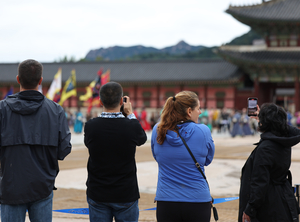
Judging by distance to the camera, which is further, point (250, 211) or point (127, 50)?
point (127, 50)

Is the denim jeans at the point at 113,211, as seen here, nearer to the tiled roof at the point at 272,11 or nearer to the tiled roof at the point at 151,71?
the tiled roof at the point at 151,71

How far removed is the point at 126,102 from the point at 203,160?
32.0 inches

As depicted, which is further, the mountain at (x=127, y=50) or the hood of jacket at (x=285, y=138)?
the mountain at (x=127, y=50)

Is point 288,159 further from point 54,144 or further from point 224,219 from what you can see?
point 224,219

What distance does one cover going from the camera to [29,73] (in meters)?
3.16

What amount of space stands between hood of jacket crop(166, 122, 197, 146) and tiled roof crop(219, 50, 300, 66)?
27.7 m

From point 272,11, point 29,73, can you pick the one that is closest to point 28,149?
point 29,73

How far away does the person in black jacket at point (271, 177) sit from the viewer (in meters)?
3.28

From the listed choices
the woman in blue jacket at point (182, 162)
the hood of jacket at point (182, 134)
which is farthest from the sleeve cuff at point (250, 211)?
the hood of jacket at point (182, 134)

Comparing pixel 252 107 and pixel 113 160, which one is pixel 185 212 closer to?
pixel 113 160

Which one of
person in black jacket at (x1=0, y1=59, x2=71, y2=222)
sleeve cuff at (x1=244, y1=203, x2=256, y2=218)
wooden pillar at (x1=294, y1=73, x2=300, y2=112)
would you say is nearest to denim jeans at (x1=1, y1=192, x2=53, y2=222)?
person in black jacket at (x1=0, y1=59, x2=71, y2=222)

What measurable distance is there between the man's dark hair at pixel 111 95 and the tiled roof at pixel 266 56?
2774cm

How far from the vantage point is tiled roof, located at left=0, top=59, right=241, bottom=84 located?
32875 millimetres

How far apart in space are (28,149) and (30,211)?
483 mm
